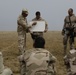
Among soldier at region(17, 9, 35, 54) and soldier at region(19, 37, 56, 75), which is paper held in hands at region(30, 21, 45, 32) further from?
soldier at region(19, 37, 56, 75)

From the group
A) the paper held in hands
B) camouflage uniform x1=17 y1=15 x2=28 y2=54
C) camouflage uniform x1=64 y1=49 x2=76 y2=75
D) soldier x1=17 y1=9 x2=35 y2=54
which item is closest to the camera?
camouflage uniform x1=64 y1=49 x2=76 y2=75

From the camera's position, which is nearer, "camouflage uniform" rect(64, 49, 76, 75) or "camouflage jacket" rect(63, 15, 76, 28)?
"camouflage uniform" rect(64, 49, 76, 75)

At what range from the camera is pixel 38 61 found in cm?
792

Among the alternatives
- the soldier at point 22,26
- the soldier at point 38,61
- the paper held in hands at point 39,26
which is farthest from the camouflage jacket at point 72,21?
the soldier at point 38,61

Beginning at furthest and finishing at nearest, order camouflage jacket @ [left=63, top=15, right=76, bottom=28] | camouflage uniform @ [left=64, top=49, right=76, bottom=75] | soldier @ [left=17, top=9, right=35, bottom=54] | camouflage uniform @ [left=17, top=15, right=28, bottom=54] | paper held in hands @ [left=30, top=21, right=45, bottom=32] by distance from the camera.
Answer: camouflage jacket @ [left=63, top=15, right=76, bottom=28] < camouflage uniform @ [left=17, top=15, right=28, bottom=54] < soldier @ [left=17, top=9, right=35, bottom=54] < paper held in hands @ [left=30, top=21, right=45, bottom=32] < camouflage uniform @ [left=64, top=49, right=76, bottom=75]

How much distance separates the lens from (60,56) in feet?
56.6

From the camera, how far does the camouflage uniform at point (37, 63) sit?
789 cm

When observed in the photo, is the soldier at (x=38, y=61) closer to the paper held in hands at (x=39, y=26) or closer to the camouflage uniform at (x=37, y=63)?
the camouflage uniform at (x=37, y=63)

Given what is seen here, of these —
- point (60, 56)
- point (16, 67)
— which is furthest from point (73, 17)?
point (16, 67)

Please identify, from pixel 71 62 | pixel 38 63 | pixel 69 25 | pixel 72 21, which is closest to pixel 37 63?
pixel 38 63

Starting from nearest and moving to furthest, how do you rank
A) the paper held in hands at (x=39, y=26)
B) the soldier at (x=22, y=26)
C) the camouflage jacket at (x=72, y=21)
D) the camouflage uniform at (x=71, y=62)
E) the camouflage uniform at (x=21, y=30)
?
the camouflage uniform at (x=71, y=62)
the paper held in hands at (x=39, y=26)
the soldier at (x=22, y=26)
the camouflage uniform at (x=21, y=30)
the camouflage jacket at (x=72, y=21)

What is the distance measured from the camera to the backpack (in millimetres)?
7879

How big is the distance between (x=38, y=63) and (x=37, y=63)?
19 mm

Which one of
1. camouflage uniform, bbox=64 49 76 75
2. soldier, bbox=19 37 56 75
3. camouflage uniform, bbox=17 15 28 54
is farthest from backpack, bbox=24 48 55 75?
camouflage uniform, bbox=17 15 28 54
